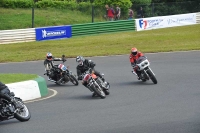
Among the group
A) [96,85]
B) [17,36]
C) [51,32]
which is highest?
[96,85]

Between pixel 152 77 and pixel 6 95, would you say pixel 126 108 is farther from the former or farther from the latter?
pixel 152 77

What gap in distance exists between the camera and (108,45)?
34469 millimetres

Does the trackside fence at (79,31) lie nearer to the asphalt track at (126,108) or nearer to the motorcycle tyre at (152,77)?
the asphalt track at (126,108)

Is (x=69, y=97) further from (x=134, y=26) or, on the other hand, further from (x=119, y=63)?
(x=134, y=26)

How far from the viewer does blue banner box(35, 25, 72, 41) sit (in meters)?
36.9

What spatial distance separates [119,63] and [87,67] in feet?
25.4

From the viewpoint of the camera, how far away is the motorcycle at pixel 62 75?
19859 mm

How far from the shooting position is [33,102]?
627 inches

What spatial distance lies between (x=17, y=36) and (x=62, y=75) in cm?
1729

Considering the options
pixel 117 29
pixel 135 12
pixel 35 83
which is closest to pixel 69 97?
pixel 35 83

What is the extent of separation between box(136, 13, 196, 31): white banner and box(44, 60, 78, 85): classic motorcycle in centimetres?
2145

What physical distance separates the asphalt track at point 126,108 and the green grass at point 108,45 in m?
8.27

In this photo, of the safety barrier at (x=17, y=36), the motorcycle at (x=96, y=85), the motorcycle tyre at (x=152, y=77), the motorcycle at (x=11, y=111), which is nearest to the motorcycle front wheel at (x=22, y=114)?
the motorcycle at (x=11, y=111)

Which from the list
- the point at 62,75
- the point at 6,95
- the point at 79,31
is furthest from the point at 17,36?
the point at 6,95
